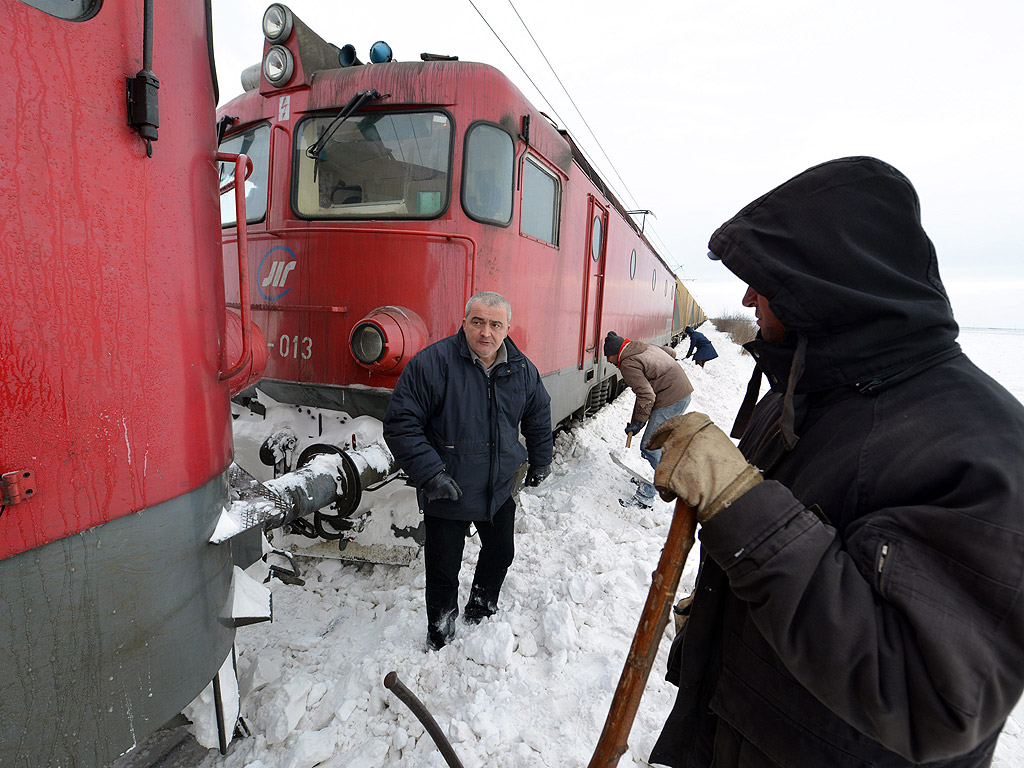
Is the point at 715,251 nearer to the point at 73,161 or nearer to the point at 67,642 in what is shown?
the point at 73,161

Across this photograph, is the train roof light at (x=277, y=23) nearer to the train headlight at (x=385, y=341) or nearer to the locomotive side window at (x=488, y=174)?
the locomotive side window at (x=488, y=174)

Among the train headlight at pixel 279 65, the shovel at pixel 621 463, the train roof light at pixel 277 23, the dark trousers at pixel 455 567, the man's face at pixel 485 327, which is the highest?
the train roof light at pixel 277 23

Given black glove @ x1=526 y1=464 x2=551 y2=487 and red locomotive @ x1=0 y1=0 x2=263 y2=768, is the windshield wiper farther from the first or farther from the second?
black glove @ x1=526 y1=464 x2=551 y2=487

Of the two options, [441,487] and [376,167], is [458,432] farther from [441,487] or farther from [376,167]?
[376,167]

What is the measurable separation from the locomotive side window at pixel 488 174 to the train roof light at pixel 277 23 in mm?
1339

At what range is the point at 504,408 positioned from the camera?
2785mm

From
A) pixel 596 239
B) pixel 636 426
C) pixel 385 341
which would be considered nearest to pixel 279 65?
pixel 385 341

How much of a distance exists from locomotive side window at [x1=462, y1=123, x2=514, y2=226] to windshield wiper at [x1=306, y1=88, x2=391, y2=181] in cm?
62

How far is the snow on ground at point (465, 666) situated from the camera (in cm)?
223

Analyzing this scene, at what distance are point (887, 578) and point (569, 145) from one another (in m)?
4.44

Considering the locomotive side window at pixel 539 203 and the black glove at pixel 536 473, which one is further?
the locomotive side window at pixel 539 203

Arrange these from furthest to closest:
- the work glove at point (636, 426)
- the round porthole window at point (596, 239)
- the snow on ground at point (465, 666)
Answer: the round porthole window at point (596, 239) → the work glove at point (636, 426) → the snow on ground at point (465, 666)

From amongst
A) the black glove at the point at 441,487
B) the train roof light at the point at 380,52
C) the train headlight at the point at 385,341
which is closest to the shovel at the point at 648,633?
the black glove at the point at 441,487

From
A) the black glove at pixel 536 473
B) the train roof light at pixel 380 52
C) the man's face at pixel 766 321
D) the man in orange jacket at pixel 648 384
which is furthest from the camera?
the man in orange jacket at pixel 648 384
